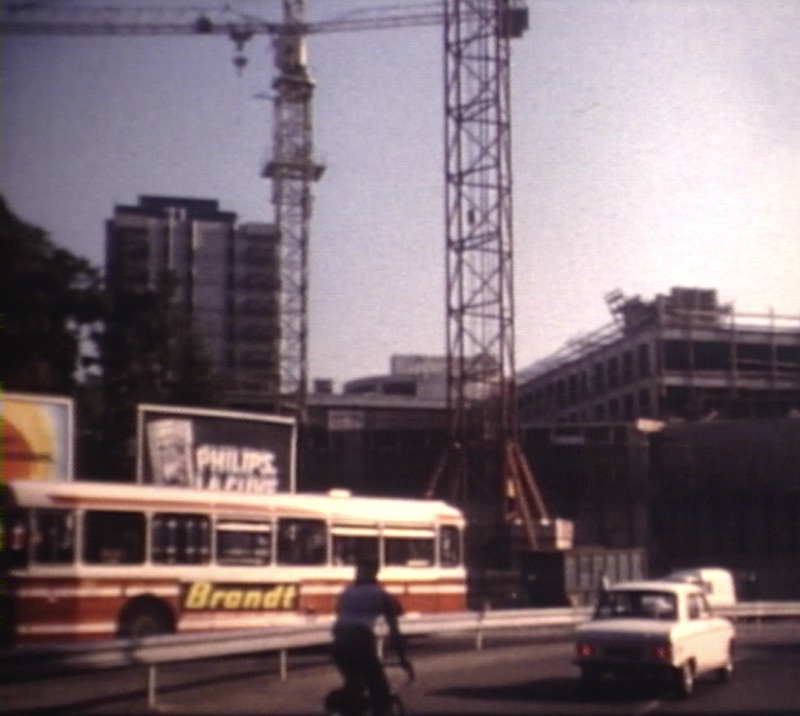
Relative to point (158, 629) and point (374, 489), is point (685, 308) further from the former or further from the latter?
point (158, 629)

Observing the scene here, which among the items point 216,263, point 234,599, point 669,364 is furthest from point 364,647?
point 216,263

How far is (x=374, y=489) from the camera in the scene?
60.4 metres

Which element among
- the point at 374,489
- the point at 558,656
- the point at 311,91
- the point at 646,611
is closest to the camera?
the point at 646,611

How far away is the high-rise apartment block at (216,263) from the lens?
102625 mm

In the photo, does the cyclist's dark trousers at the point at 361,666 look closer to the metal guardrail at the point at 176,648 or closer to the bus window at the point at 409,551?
the metal guardrail at the point at 176,648

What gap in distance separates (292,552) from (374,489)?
1440 inches

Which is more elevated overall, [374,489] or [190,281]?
[190,281]

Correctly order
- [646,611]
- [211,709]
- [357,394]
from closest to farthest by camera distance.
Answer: [211,709] → [646,611] → [357,394]

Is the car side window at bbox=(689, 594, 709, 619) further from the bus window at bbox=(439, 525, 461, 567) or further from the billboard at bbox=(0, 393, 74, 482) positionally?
the billboard at bbox=(0, 393, 74, 482)

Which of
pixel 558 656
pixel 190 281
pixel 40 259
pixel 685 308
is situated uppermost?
pixel 190 281

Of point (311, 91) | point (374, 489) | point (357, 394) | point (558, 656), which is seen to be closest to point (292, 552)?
point (558, 656)

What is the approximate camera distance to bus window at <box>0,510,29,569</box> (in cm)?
1931

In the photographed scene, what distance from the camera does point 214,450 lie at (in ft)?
97.1

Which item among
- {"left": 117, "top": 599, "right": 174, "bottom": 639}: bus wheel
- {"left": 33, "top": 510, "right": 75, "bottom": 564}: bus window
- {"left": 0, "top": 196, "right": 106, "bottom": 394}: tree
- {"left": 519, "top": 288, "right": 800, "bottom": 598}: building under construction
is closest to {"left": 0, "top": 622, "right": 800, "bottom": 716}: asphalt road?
{"left": 117, "top": 599, "right": 174, "bottom": 639}: bus wheel
